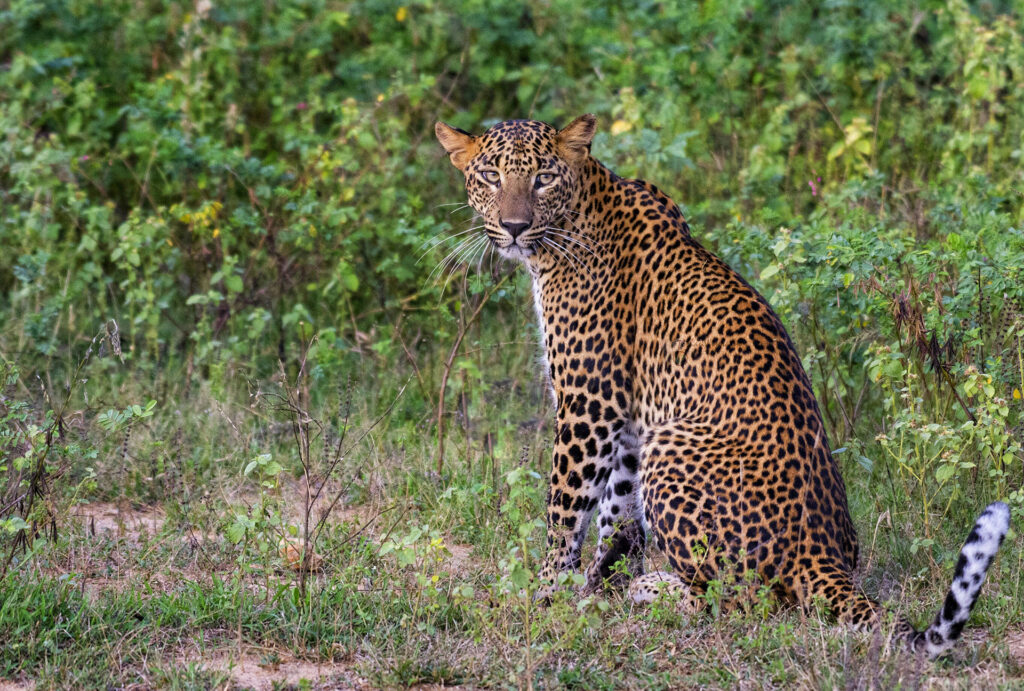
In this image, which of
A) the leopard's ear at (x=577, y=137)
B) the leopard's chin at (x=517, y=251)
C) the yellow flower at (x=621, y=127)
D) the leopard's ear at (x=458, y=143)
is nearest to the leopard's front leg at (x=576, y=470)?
the leopard's chin at (x=517, y=251)

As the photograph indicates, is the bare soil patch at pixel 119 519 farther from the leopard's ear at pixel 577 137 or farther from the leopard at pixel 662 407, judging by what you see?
the leopard's ear at pixel 577 137

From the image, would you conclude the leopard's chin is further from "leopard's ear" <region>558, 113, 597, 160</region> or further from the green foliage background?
the green foliage background

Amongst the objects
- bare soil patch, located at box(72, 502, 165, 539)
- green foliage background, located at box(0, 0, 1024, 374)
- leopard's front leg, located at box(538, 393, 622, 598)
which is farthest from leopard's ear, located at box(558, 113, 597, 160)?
bare soil patch, located at box(72, 502, 165, 539)

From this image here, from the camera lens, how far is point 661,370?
555 centimetres

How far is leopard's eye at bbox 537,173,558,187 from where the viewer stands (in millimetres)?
5930

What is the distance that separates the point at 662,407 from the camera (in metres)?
5.54

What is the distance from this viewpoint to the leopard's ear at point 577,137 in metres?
5.95

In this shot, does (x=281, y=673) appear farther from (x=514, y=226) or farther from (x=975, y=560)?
(x=975, y=560)

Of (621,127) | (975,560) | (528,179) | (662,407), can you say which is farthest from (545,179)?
(621,127)

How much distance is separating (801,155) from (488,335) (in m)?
3.36

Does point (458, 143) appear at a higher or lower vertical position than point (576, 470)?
higher

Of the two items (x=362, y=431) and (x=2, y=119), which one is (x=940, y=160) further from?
(x=2, y=119)

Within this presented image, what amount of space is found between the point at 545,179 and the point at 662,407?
121 centimetres

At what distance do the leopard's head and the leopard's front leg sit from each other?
31.6 inches
